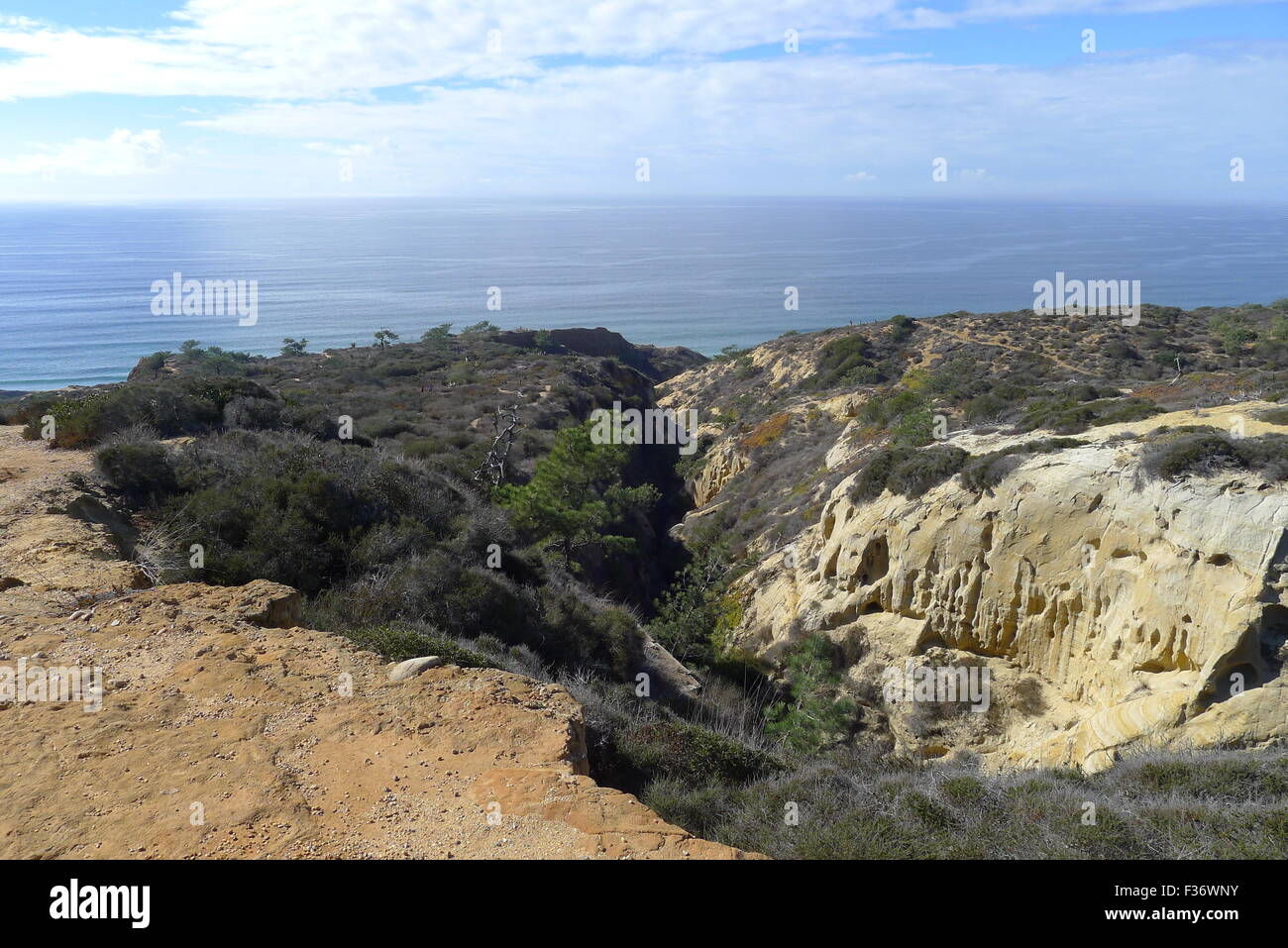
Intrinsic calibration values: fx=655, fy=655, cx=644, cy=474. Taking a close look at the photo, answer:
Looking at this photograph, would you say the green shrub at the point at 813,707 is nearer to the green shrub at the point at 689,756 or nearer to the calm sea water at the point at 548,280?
the green shrub at the point at 689,756

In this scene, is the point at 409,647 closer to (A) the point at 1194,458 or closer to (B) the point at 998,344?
(A) the point at 1194,458

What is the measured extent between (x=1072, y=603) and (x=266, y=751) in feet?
39.8

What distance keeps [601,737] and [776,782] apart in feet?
5.62

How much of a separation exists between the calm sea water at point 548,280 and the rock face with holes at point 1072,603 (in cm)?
6657

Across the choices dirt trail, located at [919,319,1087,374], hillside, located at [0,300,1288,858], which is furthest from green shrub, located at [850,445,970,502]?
dirt trail, located at [919,319,1087,374]

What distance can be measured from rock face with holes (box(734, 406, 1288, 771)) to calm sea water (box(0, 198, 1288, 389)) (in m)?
66.6

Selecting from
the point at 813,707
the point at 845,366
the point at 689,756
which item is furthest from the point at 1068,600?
the point at 845,366

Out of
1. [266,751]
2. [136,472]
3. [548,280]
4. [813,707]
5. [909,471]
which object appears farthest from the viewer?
[548,280]

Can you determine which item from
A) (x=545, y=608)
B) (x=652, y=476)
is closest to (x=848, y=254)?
(x=652, y=476)

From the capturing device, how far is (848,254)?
6083 inches

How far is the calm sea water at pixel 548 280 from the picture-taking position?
252 feet

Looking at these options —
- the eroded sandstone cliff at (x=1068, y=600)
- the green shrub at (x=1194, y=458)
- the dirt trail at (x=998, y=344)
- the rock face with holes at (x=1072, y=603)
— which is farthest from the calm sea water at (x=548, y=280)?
the green shrub at (x=1194, y=458)

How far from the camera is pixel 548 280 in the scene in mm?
123312
